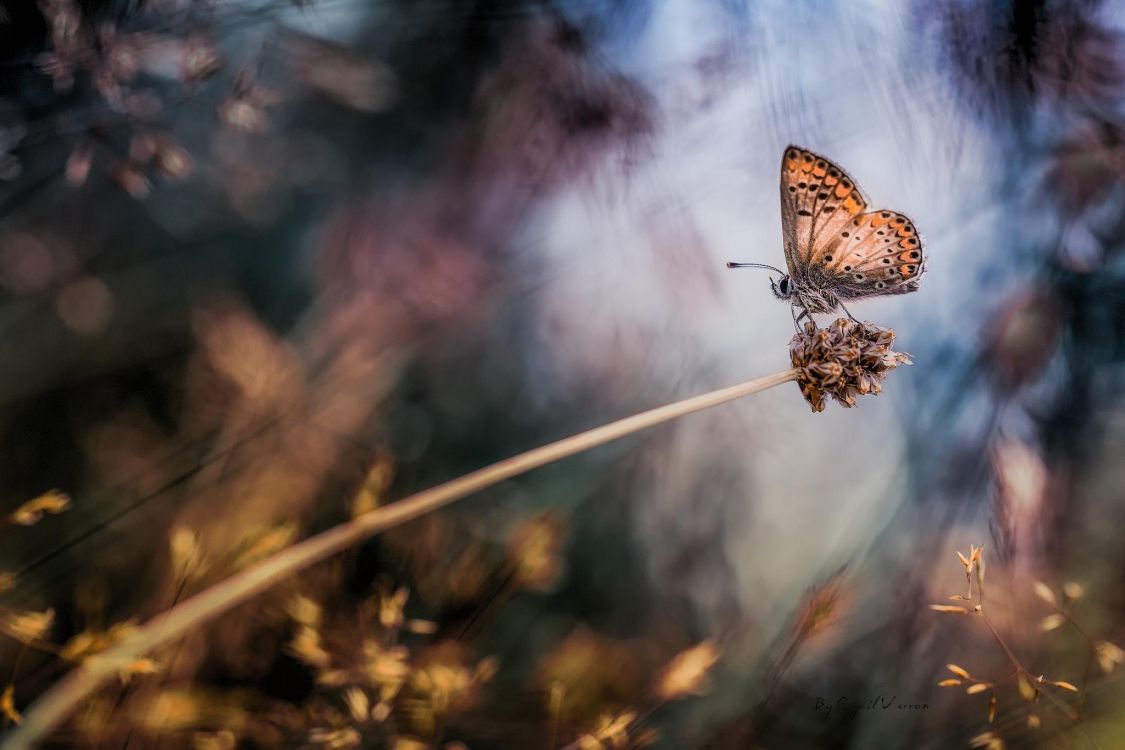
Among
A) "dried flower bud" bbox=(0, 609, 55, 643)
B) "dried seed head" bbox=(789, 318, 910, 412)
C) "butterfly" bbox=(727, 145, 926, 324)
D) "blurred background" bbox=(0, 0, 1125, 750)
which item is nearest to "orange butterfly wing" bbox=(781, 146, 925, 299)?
"butterfly" bbox=(727, 145, 926, 324)

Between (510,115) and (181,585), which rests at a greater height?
(510,115)

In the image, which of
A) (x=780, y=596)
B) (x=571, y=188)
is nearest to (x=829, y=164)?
(x=571, y=188)

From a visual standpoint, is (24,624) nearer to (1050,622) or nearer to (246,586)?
(246,586)

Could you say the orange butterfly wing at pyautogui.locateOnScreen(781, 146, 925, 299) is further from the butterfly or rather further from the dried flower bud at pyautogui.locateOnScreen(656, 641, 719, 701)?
the dried flower bud at pyautogui.locateOnScreen(656, 641, 719, 701)

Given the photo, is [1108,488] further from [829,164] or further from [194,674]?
[194,674]

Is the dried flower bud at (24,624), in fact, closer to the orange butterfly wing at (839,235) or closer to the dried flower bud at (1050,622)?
the orange butterfly wing at (839,235)

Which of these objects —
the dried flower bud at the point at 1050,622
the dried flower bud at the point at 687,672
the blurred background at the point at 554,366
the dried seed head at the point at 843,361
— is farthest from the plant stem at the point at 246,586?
the dried flower bud at the point at 1050,622
